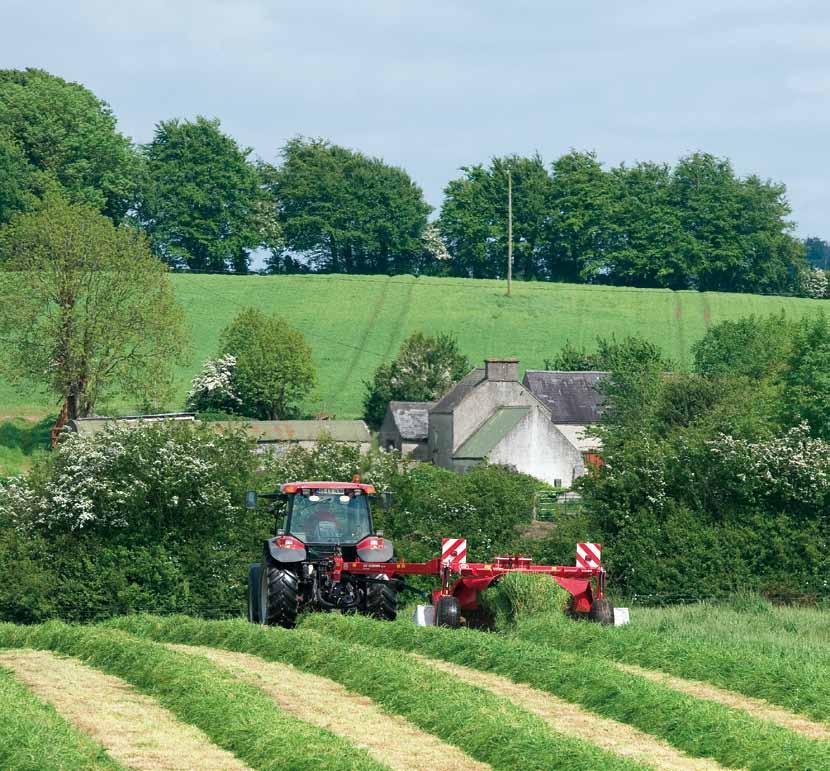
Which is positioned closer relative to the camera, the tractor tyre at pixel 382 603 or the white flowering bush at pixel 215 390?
the tractor tyre at pixel 382 603

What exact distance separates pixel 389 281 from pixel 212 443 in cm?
8051

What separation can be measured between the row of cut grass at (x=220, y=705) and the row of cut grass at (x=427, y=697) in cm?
124

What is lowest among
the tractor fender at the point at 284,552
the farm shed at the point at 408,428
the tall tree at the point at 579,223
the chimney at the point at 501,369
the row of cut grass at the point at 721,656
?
the farm shed at the point at 408,428

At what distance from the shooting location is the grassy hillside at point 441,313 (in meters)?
102

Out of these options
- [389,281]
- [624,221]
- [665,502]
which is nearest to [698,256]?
[624,221]

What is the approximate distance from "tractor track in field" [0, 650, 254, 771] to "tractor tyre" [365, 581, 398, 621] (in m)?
5.50

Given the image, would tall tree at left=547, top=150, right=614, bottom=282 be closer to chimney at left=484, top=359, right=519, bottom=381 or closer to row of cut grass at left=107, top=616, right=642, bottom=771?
chimney at left=484, top=359, right=519, bottom=381

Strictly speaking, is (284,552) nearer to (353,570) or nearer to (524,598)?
(353,570)

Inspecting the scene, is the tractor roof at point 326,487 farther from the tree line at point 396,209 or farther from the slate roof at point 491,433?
the tree line at point 396,209

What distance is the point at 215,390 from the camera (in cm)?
9031

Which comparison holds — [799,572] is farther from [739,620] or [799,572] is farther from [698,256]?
[698,256]

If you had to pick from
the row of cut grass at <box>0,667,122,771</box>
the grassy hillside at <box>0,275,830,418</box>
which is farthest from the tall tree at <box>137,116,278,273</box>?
the row of cut grass at <box>0,667,122,771</box>

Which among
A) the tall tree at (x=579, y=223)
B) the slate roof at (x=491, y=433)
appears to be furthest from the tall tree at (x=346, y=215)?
the slate roof at (x=491, y=433)

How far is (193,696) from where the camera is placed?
53.3 ft
